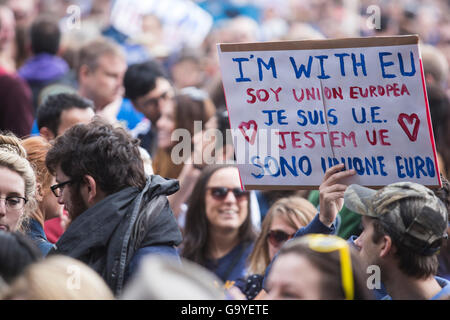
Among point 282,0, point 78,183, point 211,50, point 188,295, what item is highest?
point 282,0

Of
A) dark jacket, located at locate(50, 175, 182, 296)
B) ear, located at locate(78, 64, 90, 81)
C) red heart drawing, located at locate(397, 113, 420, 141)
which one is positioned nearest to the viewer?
dark jacket, located at locate(50, 175, 182, 296)

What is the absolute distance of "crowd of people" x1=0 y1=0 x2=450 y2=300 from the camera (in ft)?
9.38

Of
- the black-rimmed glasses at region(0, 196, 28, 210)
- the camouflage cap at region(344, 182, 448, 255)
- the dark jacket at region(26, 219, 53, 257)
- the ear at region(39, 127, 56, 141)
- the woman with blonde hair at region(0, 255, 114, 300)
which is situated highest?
the ear at region(39, 127, 56, 141)

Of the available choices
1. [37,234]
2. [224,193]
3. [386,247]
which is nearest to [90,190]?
[37,234]

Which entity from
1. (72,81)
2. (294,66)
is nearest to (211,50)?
(72,81)

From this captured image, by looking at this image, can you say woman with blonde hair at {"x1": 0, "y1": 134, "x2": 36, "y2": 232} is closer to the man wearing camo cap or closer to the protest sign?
the protest sign

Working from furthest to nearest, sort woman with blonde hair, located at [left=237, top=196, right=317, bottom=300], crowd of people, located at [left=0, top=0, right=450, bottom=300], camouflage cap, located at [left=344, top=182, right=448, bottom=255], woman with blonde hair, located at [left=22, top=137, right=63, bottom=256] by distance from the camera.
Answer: woman with blonde hair, located at [left=237, top=196, right=317, bottom=300], woman with blonde hair, located at [left=22, top=137, right=63, bottom=256], camouflage cap, located at [left=344, top=182, right=448, bottom=255], crowd of people, located at [left=0, top=0, right=450, bottom=300]

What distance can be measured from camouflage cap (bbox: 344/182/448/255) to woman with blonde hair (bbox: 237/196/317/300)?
146cm

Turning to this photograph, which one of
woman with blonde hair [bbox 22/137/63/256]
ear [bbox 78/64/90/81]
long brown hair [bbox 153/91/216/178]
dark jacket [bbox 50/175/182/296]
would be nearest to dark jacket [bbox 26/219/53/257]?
woman with blonde hair [bbox 22/137/63/256]

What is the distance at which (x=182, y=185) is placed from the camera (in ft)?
18.8

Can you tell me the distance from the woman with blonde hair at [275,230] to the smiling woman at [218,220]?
0.29 m

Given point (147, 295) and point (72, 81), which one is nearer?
point (147, 295)

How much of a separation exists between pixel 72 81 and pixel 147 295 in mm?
6361

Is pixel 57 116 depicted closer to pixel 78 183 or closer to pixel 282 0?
pixel 78 183
